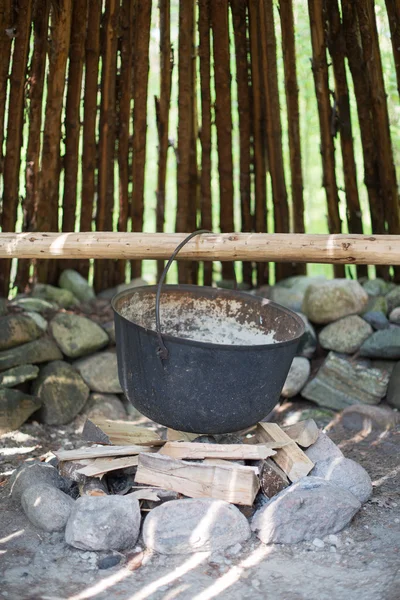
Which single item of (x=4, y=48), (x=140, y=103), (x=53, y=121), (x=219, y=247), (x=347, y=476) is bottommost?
(x=347, y=476)

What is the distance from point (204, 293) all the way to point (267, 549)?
1210mm

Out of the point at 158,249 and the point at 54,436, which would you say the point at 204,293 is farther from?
the point at 54,436

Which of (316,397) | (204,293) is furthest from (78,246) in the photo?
(316,397)

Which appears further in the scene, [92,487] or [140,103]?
[140,103]

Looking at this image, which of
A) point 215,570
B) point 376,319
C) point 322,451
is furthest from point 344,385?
point 215,570

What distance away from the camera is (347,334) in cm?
488

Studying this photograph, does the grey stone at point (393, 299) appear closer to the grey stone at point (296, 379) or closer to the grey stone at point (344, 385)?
the grey stone at point (344, 385)

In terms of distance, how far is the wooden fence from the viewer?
499 centimetres

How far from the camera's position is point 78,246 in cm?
352

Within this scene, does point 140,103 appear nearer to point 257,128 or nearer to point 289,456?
point 257,128

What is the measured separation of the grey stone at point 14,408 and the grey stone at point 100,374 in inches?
15.9

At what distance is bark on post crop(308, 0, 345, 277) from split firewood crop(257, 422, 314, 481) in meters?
2.05

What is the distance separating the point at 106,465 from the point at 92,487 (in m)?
0.11

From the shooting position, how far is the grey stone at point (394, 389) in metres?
4.60
